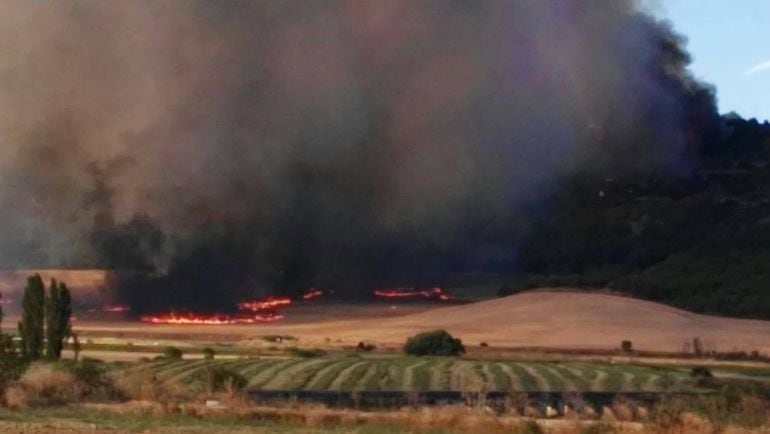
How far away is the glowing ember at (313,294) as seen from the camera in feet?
313

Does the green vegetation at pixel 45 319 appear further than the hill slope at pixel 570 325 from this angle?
No

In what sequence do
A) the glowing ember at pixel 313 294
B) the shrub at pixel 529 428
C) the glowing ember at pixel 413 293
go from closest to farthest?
the shrub at pixel 529 428, the glowing ember at pixel 313 294, the glowing ember at pixel 413 293

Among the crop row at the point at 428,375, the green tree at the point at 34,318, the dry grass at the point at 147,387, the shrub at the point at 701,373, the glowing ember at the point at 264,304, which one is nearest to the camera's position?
the dry grass at the point at 147,387

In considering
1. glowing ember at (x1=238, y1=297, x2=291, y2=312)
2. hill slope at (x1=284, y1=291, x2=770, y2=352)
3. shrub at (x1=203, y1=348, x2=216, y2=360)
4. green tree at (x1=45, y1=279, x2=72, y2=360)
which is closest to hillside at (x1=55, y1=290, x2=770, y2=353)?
hill slope at (x1=284, y1=291, x2=770, y2=352)

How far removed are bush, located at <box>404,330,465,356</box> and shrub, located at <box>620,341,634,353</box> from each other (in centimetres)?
931

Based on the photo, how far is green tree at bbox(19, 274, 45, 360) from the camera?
50.7m

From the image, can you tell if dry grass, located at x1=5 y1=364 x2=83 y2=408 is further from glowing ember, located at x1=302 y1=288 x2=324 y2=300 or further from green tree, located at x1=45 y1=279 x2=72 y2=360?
glowing ember, located at x1=302 y1=288 x2=324 y2=300

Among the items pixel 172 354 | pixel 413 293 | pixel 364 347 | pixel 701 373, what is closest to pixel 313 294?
pixel 413 293

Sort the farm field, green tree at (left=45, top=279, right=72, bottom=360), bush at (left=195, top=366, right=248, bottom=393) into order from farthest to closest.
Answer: green tree at (left=45, top=279, right=72, bottom=360), the farm field, bush at (left=195, top=366, right=248, bottom=393)

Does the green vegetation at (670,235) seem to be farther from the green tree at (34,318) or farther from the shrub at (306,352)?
the green tree at (34,318)

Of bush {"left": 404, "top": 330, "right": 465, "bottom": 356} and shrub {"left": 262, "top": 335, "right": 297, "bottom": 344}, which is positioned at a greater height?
shrub {"left": 262, "top": 335, "right": 297, "bottom": 344}

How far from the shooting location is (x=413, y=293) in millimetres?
96812

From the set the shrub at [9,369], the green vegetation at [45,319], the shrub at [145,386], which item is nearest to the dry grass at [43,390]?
the shrub at [9,369]

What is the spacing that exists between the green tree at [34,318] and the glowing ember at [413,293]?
45.4 m
